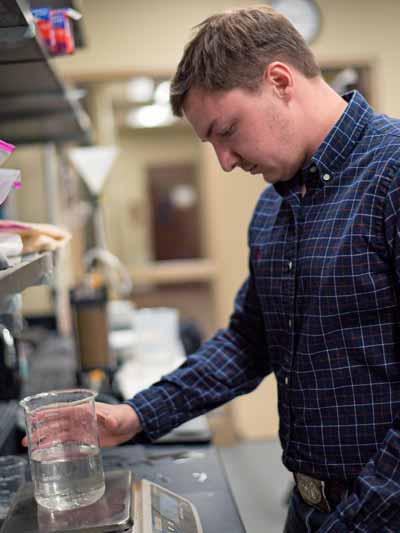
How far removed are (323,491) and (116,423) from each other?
0.41 m

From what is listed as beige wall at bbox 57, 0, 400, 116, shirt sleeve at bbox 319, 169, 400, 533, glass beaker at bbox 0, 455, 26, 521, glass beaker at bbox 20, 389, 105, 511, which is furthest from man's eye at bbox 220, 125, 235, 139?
beige wall at bbox 57, 0, 400, 116

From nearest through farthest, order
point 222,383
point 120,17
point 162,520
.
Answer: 1. point 162,520
2. point 222,383
3. point 120,17

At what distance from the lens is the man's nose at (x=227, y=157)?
123cm

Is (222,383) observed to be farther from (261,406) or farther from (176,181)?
(176,181)

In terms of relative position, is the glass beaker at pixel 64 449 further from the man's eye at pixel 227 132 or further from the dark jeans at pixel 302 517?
the man's eye at pixel 227 132

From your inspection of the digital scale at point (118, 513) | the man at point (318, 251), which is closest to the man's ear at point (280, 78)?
the man at point (318, 251)

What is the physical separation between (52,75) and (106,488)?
3.15 feet

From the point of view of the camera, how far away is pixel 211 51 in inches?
44.8

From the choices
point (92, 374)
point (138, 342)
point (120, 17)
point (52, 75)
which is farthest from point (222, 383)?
point (120, 17)

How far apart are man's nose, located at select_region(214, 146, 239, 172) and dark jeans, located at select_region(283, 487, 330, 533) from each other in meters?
0.64

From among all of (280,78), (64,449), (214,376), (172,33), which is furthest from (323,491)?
(172,33)

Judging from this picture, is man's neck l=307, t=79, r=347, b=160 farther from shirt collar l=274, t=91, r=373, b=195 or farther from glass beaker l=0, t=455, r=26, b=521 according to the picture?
glass beaker l=0, t=455, r=26, b=521

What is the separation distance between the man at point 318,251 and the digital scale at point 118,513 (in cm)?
18

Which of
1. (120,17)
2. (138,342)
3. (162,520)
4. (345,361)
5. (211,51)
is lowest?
(138,342)
